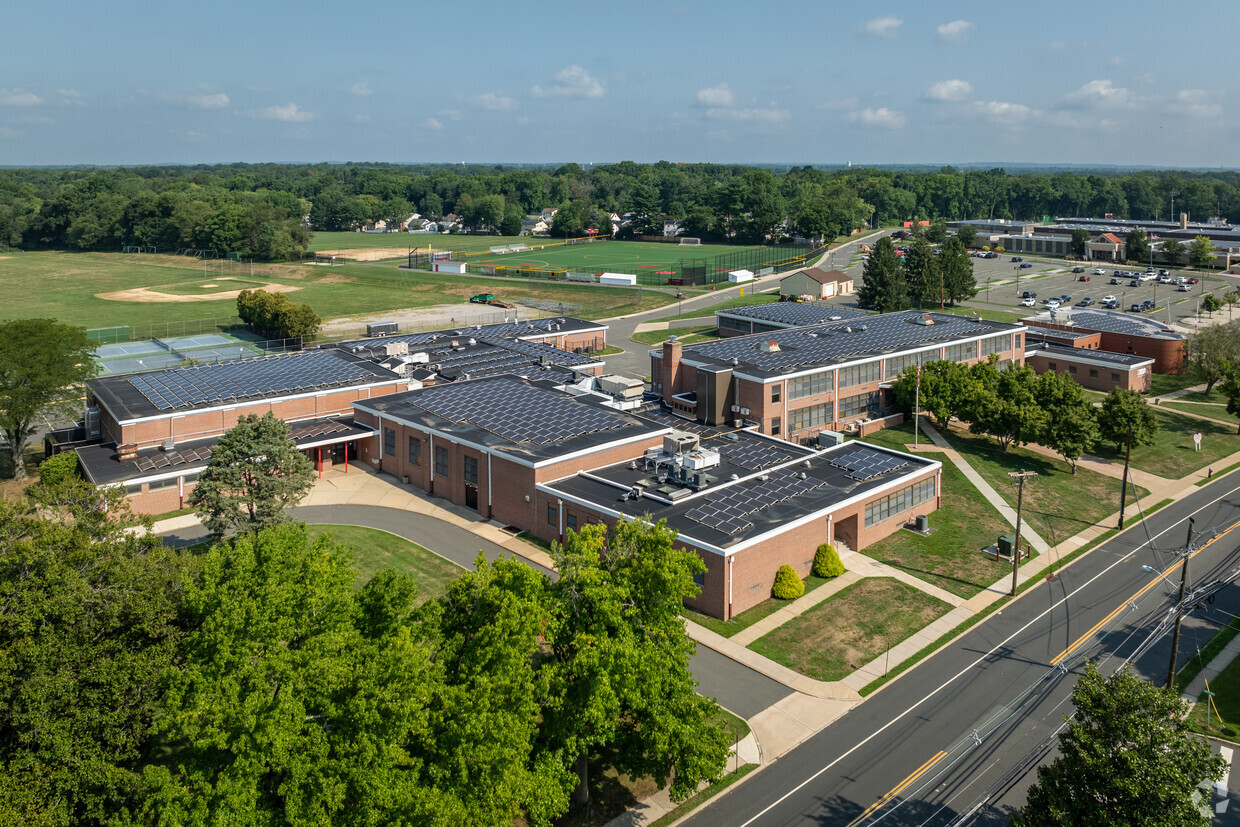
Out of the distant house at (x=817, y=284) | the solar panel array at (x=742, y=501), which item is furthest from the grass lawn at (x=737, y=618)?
the distant house at (x=817, y=284)

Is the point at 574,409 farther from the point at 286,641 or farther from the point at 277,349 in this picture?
the point at 277,349

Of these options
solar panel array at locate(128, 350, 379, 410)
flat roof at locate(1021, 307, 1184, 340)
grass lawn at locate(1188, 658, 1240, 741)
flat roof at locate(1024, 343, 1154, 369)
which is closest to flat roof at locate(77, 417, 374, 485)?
solar panel array at locate(128, 350, 379, 410)

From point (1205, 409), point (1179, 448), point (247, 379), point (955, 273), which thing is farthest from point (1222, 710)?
point (955, 273)

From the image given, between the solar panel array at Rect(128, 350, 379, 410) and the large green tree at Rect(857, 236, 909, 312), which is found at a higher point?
the large green tree at Rect(857, 236, 909, 312)

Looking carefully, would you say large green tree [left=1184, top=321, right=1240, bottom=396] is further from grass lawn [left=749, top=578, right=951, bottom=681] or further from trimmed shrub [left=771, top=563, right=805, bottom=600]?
trimmed shrub [left=771, top=563, right=805, bottom=600]

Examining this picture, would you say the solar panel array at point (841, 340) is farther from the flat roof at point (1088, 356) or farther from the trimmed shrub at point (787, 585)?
the trimmed shrub at point (787, 585)

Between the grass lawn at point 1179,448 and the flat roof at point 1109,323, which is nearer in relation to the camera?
the grass lawn at point 1179,448
